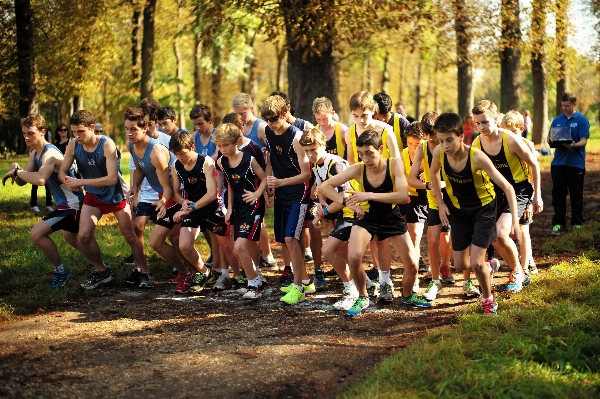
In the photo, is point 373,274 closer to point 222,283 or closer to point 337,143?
point 337,143

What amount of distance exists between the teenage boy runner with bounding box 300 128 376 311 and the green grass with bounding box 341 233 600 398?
1387 millimetres

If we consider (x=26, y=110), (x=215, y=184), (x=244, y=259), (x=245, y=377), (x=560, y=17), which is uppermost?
(x=560, y=17)

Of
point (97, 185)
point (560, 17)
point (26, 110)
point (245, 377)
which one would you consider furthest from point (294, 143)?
point (26, 110)

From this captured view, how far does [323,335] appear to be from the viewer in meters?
7.20

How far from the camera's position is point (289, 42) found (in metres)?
14.9

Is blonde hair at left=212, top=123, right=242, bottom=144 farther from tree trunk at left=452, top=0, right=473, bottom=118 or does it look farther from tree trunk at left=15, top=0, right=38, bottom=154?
tree trunk at left=15, top=0, right=38, bottom=154

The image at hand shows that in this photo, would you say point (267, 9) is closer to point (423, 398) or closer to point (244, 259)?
point (244, 259)

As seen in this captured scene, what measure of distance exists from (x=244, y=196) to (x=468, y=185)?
2.67 meters

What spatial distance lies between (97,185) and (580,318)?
5933 millimetres

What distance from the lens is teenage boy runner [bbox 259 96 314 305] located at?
346 inches

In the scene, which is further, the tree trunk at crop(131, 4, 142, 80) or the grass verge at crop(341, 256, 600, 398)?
the tree trunk at crop(131, 4, 142, 80)

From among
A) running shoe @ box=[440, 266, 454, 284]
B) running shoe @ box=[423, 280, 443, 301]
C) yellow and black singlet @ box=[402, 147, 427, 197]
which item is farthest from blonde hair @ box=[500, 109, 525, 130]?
running shoe @ box=[423, 280, 443, 301]

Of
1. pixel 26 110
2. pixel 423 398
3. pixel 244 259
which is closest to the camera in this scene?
pixel 423 398

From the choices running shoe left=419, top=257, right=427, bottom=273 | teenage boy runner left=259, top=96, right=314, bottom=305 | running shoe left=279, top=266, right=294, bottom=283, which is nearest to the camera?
teenage boy runner left=259, top=96, right=314, bottom=305
